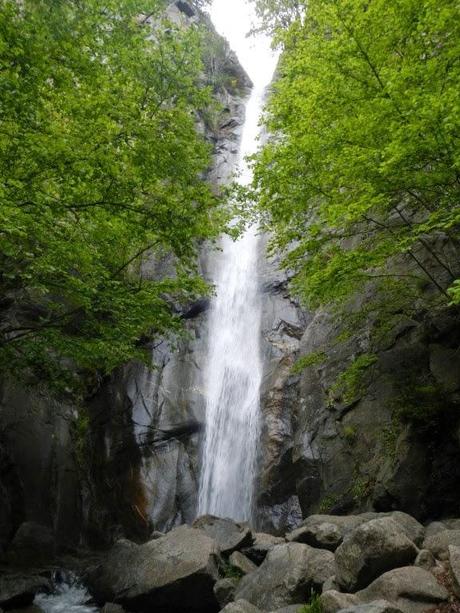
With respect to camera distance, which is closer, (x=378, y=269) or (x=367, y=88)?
(x=367, y=88)

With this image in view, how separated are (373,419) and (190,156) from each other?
23.2 ft

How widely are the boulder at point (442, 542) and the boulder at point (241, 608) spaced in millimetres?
2672

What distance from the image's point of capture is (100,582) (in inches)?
405

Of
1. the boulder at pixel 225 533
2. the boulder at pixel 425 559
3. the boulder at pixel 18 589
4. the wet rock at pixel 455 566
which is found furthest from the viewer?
the boulder at pixel 225 533

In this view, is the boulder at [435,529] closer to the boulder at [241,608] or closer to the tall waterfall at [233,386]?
the boulder at [241,608]

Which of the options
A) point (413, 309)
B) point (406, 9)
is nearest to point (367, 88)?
point (406, 9)

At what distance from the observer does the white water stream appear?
1534 cm

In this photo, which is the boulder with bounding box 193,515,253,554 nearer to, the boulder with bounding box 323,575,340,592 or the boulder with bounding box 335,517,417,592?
the boulder with bounding box 323,575,340,592

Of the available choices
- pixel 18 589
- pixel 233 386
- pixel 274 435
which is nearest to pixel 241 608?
pixel 18 589

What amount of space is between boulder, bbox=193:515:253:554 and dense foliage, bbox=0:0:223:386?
4713mm

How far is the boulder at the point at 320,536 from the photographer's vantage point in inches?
322

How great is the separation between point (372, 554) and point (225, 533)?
18.7 ft

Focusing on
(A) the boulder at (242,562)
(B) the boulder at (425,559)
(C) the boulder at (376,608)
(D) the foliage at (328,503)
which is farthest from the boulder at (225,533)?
(C) the boulder at (376,608)

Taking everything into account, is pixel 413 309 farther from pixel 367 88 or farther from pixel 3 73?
pixel 3 73
